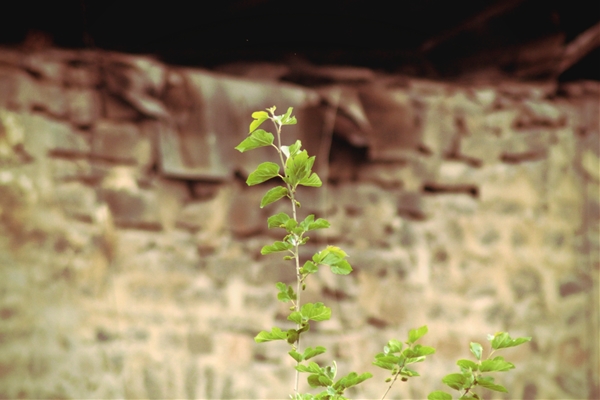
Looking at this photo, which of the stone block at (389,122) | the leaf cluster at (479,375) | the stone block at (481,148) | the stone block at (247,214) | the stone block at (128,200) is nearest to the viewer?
the leaf cluster at (479,375)

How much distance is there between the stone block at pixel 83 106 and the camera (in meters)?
1.37

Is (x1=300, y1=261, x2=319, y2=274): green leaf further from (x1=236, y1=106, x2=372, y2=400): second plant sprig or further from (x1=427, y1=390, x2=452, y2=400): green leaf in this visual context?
(x1=427, y1=390, x2=452, y2=400): green leaf

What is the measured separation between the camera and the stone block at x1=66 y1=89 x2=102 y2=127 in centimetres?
137

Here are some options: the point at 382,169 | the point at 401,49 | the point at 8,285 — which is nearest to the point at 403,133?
the point at 382,169

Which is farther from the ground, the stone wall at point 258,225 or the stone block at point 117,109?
the stone block at point 117,109

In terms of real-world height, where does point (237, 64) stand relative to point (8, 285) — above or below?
above

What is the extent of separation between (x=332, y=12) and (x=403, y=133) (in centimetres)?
41

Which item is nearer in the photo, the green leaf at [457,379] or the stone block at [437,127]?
the green leaf at [457,379]

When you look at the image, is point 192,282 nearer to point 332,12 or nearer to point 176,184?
point 176,184

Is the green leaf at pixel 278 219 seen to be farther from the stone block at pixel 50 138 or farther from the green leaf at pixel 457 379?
the stone block at pixel 50 138

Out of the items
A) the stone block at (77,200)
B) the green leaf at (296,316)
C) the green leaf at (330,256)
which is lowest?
the green leaf at (296,316)

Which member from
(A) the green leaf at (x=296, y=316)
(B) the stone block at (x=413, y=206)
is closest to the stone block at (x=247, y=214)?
(B) the stone block at (x=413, y=206)

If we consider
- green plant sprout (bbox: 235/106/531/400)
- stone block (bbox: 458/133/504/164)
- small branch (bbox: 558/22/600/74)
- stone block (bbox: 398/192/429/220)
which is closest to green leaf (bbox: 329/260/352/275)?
green plant sprout (bbox: 235/106/531/400)

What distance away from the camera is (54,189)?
1.32 meters
